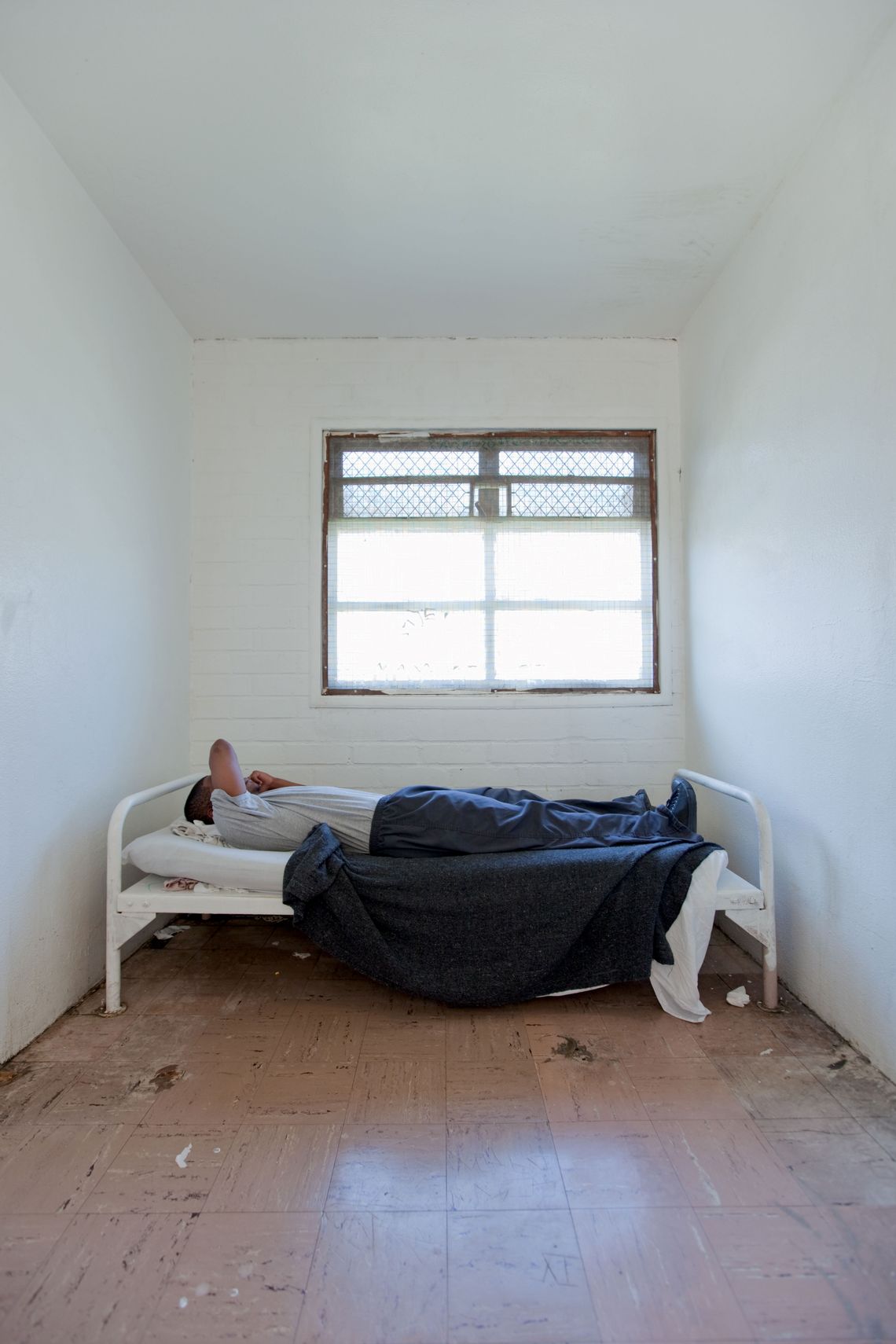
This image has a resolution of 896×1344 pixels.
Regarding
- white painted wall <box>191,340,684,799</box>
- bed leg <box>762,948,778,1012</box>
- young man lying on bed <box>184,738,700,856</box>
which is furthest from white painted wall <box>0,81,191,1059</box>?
bed leg <box>762,948,778,1012</box>

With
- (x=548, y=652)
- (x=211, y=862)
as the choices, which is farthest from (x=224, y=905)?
(x=548, y=652)

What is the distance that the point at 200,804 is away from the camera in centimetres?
283

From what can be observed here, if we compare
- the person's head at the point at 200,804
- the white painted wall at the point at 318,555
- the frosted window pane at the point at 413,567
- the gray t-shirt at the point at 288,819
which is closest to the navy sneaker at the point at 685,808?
the white painted wall at the point at 318,555

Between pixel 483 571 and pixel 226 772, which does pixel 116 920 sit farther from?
pixel 483 571

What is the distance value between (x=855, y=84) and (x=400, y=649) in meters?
2.55

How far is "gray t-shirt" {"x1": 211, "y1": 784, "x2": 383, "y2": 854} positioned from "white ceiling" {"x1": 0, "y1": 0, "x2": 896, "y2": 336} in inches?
82.5

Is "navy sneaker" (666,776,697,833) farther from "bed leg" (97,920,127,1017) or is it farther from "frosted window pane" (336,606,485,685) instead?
"bed leg" (97,920,127,1017)

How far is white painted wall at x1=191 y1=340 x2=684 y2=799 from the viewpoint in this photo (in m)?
3.49

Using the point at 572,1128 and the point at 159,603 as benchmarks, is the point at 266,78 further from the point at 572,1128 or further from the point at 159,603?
the point at 572,1128

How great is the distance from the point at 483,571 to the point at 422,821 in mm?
1425

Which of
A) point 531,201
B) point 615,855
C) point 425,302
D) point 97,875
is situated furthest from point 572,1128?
point 425,302

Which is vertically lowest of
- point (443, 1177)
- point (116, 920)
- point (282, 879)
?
point (443, 1177)

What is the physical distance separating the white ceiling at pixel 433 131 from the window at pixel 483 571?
0.73 m

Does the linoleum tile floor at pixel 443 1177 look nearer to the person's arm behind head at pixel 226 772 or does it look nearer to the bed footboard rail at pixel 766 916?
the bed footboard rail at pixel 766 916
